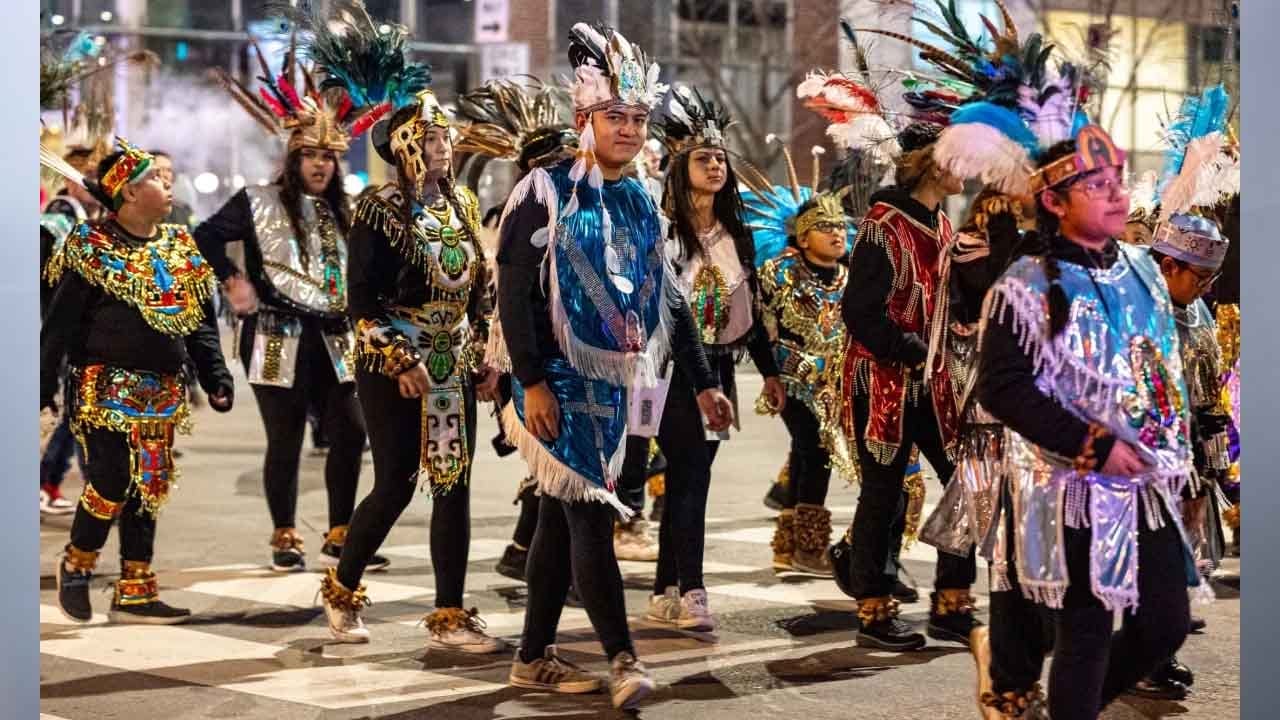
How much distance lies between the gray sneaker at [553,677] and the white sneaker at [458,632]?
68 centimetres

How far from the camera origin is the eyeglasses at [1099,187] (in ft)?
14.9

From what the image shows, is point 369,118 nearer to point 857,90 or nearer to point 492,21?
point 857,90

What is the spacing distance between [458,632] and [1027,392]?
118 inches

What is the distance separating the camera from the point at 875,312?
6590 millimetres

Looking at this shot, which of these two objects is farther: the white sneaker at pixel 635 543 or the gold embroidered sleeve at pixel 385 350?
the white sneaker at pixel 635 543

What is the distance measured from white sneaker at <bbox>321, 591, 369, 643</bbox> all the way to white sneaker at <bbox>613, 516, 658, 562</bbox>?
7.35 ft

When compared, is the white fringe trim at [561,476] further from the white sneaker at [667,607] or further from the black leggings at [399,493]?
the white sneaker at [667,607]

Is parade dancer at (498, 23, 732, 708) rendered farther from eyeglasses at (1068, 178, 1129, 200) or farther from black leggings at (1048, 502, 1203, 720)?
eyeglasses at (1068, 178, 1129, 200)

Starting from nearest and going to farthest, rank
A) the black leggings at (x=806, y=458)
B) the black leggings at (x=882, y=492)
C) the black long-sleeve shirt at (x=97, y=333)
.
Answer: the black leggings at (x=882, y=492) → the black long-sleeve shirt at (x=97, y=333) → the black leggings at (x=806, y=458)

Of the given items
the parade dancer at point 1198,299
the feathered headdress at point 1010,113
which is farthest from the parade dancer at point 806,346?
the feathered headdress at point 1010,113

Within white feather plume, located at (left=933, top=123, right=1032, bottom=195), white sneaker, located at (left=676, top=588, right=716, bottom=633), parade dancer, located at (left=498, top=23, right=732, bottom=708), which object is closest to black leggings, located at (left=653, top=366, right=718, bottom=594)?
white sneaker, located at (left=676, top=588, right=716, bottom=633)

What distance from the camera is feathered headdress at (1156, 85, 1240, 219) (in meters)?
5.32

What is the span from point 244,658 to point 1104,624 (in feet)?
11.5

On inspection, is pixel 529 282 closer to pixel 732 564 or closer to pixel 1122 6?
pixel 732 564
